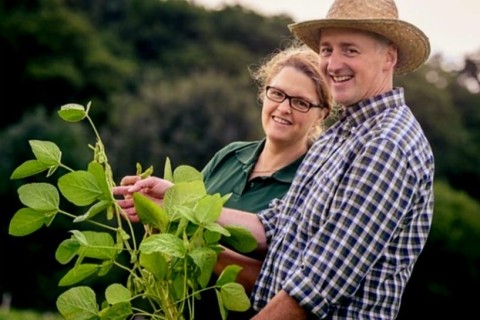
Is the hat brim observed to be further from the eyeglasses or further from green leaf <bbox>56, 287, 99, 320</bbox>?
green leaf <bbox>56, 287, 99, 320</bbox>

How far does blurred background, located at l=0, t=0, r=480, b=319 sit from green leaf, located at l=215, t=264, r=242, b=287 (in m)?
20.4

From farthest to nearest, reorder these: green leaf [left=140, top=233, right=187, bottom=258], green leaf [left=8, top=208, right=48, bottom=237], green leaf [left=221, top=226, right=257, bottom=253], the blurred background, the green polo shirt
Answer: the blurred background
the green polo shirt
green leaf [left=221, top=226, right=257, bottom=253]
green leaf [left=8, top=208, right=48, bottom=237]
green leaf [left=140, top=233, right=187, bottom=258]

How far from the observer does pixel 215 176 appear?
454 cm

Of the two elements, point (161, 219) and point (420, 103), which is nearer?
point (161, 219)

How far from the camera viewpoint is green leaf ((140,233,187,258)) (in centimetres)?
320

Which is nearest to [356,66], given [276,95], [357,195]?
[357,195]

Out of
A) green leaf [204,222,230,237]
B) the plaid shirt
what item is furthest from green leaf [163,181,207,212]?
the plaid shirt

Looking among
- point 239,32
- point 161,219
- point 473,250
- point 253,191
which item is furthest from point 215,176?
point 239,32

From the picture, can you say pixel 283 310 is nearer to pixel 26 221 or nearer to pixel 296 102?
pixel 26 221

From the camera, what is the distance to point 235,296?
3.40m

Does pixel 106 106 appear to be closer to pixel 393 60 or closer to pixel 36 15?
pixel 36 15

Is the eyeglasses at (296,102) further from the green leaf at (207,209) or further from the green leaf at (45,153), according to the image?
the green leaf at (45,153)

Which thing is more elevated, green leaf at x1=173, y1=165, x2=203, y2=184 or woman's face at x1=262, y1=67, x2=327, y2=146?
woman's face at x1=262, y1=67, x2=327, y2=146

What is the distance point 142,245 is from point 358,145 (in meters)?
0.72
